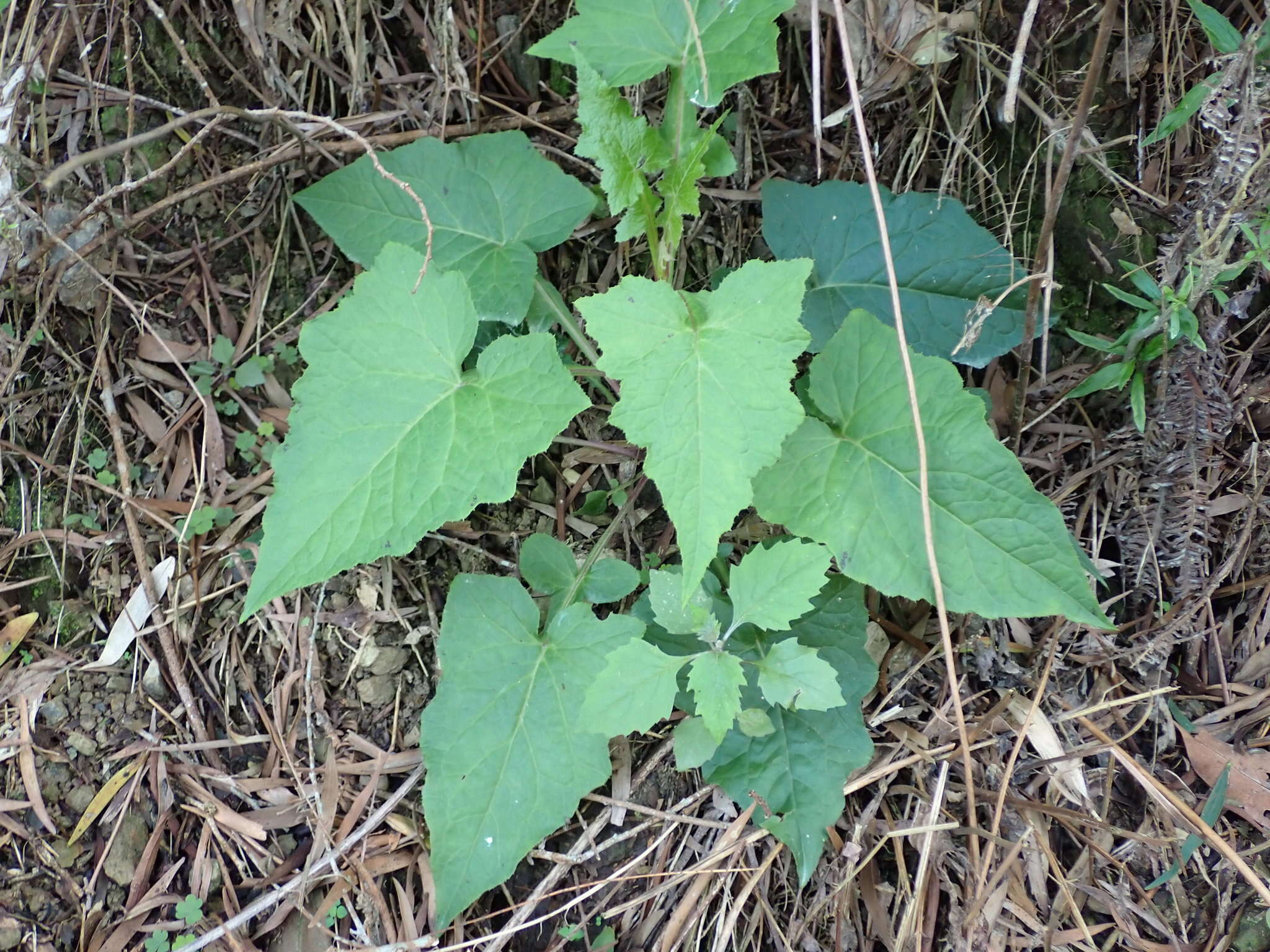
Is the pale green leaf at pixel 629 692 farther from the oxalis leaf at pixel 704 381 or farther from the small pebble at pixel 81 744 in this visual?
the small pebble at pixel 81 744

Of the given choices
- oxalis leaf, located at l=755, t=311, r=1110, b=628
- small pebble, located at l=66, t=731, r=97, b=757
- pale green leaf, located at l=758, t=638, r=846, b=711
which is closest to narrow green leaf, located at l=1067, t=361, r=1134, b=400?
oxalis leaf, located at l=755, t=311, r=1110, b=628

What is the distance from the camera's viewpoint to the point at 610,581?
5.90ft

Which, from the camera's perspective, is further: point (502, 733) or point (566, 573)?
point (566, 573)

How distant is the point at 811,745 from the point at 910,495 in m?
0.54

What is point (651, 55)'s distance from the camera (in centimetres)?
165

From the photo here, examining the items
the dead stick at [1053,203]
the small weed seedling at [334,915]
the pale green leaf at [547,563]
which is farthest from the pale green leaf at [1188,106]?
the small weed seedling at [334,915]

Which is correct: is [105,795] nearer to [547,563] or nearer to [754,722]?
[547,563]

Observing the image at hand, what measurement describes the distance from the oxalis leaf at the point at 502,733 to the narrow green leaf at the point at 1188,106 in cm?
135

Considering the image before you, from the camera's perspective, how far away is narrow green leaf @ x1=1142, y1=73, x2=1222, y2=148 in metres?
1.52

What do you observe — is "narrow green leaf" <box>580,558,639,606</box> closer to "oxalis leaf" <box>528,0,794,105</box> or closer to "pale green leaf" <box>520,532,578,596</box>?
"pale green leaf" <box>520,532,578,596</box>

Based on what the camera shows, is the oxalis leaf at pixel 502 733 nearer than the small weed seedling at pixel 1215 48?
No

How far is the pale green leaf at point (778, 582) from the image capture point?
4.95ft

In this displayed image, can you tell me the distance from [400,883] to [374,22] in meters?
1.94

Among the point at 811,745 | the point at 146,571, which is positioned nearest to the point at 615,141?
the point at 811,745
